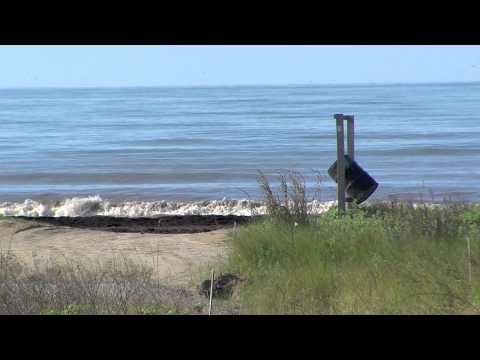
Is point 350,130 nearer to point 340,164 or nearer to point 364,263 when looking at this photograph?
point 340,164

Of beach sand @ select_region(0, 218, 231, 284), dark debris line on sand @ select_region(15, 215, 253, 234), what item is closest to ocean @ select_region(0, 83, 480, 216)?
dark debris line on sand @ select_region(15, 215, 253, 234)

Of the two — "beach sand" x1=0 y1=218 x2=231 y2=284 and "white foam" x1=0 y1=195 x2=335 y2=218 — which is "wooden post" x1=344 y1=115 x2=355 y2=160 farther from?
"white foam" x1=0 y1=195 x2=335 y2=218

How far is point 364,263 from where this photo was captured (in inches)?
316

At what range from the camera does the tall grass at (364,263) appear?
6762mm

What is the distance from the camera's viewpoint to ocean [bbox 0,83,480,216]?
19.0 m

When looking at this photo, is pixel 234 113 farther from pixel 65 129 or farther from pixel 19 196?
pixel 19 196

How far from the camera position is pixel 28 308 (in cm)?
648

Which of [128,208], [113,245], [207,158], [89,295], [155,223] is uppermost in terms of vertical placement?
[207,158]

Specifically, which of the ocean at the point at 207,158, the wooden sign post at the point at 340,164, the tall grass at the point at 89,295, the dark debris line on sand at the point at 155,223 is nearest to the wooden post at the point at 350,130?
the wooden sign post at the point at 340,164

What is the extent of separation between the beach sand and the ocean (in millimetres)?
2908

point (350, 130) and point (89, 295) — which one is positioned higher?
point (350, 130)

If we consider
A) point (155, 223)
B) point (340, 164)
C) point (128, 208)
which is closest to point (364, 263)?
point (340, 164)

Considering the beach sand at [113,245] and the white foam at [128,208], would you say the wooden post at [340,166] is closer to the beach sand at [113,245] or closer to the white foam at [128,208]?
the beach sand at [113,245]

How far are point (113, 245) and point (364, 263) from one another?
4056mm
